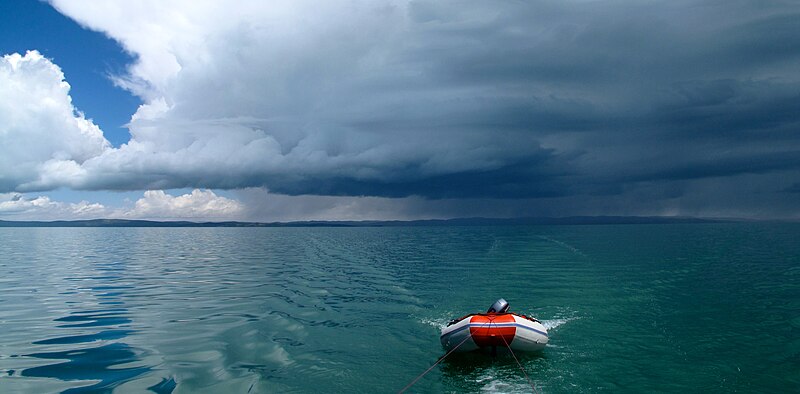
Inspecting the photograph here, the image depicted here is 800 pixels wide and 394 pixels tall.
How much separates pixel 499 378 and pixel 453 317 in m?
10.0

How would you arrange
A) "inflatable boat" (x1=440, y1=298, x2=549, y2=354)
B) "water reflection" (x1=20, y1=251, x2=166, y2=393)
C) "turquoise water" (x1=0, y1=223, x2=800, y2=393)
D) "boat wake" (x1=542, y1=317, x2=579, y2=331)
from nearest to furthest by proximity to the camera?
"water reflection" (x1=20, y1=251, x2=166, y2=393), "turquoise water" (x1=0, y1=223, x2=800, y2=393), "inflatable boat" (x1=440, y1=298, x2=549, y2=354), "boat wake" (x1=542, y1=317, x2=579, y2=331)

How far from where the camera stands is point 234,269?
48.3 meters

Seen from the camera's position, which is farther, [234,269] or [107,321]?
[234,269]

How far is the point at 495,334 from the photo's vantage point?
17484mm

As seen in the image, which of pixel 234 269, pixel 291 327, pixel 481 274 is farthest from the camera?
pixel 234 269

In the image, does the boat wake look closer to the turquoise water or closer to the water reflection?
the turquoise water

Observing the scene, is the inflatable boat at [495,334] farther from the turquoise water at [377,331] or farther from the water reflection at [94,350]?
the water reflection at [94,350]

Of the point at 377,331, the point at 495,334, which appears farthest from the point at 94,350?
the point at 495,334

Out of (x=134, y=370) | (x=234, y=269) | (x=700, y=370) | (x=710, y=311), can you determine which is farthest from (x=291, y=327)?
(x=234, y=269)

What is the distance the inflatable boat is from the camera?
17.5 meters

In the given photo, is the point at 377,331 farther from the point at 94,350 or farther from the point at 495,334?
the point at 94,350

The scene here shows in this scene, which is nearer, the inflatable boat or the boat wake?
the inflatable boat

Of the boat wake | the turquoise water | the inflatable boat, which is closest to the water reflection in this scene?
the turquoise water

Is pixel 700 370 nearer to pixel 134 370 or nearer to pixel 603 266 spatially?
pixel 134 370
